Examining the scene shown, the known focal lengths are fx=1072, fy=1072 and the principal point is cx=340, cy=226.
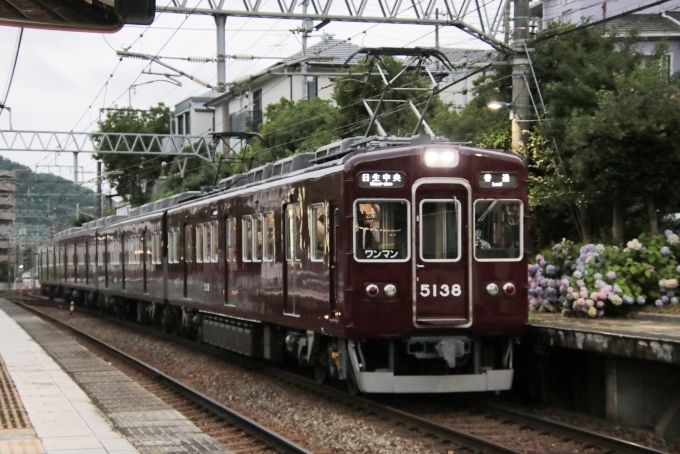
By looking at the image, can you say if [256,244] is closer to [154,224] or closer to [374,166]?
[374,166]

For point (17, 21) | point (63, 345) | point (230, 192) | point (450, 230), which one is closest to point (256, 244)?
point (230, 192)

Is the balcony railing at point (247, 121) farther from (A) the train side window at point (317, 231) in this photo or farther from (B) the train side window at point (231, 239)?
(A) the train side window at point (317, 231)

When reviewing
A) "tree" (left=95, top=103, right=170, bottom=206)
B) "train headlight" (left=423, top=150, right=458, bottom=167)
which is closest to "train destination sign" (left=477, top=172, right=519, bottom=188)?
"train headlight" (left=423, top=150, right=458, bottom=167)

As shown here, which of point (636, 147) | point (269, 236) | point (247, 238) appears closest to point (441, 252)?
point (269, 236)

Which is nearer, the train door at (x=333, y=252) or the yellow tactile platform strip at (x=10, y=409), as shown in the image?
the yellow tactile platform strip at (x=10, y=409)

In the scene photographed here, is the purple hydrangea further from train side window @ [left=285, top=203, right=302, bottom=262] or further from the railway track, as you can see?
train side window @ [left=285, top=203, right=302, bottom=262]

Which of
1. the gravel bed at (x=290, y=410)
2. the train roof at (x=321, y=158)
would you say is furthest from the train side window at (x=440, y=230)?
the gravel bed at (x=290, y=410)

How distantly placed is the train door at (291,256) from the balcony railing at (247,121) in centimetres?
3334

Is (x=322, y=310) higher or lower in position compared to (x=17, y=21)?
lower

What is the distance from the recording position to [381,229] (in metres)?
11.3

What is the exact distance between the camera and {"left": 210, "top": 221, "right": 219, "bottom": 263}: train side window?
57.1 feet

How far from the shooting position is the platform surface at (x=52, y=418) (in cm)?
902

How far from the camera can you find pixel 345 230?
11.2 meters

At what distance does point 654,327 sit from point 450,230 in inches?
99.1
